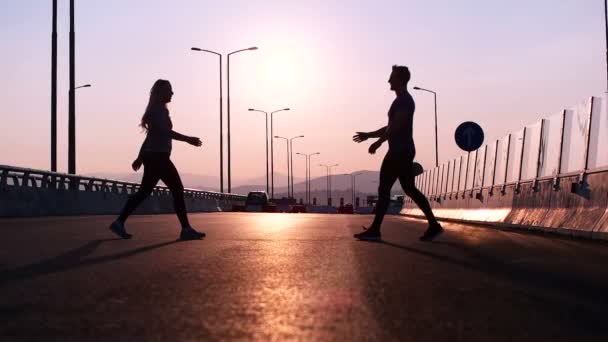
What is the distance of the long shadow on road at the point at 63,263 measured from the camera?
7.26 metres

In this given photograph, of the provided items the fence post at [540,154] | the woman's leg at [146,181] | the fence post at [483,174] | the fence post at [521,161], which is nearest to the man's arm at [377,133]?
the woman's leg at [146,181]

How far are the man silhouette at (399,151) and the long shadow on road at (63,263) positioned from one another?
10.2 feet

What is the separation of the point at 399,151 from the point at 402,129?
29cm

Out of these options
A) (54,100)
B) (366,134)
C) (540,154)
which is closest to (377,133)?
(366,134)

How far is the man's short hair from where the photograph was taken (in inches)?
492

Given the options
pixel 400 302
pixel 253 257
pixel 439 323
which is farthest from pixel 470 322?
pixel 253 257

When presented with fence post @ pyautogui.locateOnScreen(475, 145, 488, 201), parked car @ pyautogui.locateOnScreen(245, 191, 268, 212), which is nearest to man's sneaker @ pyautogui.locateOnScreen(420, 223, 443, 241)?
fence post @ pyautogui.locateOnScreen(475, 145, 488, 201)

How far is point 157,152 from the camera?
12.5 m

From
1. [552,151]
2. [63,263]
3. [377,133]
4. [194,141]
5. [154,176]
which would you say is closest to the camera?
[63,263]

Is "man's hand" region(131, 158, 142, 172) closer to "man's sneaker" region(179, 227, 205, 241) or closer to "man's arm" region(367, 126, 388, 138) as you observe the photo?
"man's sneaker" region(179, 227, 205, 241)

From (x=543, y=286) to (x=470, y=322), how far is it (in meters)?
1.98

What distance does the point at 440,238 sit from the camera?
13055 millimetres

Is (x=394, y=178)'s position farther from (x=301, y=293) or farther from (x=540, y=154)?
(x=540, y=154)

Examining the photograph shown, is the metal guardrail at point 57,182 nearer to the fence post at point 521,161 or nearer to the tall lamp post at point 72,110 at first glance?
the tall lamp post at point 72,110
